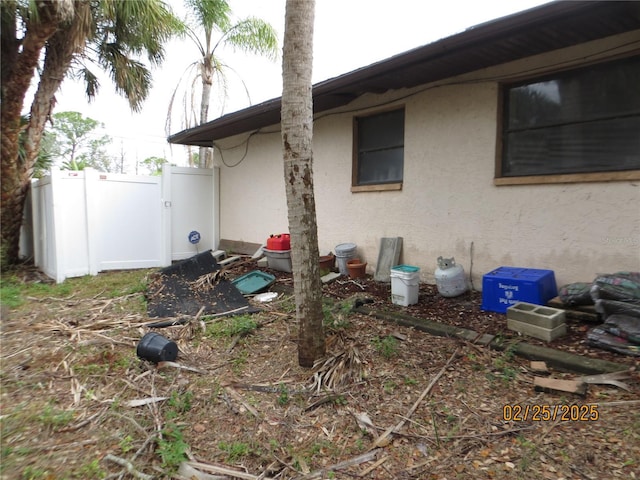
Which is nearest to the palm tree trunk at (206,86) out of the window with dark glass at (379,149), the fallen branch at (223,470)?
the window with dark glass at (379,149)

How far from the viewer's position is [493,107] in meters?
4.69

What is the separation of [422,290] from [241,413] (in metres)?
3.43

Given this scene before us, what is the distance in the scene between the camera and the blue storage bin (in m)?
3.89

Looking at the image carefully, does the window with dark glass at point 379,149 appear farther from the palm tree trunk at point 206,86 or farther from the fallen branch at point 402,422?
the palm tree trunk at point 206,86

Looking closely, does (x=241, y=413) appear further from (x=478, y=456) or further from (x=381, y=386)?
(x=478, y=456)

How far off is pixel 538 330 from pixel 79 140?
4006 centimetres

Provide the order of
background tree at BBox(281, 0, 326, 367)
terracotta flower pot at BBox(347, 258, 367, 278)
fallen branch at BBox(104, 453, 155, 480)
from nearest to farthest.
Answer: fallen branch at BBox(104, 453, 155, 480) < background tree at BBox(281, 0, 326, 367) < terracotta flower pot at BBox(347, 258, 367, 278)

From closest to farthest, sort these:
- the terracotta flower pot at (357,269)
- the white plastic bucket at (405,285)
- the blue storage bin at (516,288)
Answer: the blue storage bin at (516,288), the white plastic bucket at (405,285), the terracotta flower pot at (357,269)

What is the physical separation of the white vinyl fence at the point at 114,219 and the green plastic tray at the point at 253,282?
320 centimetres

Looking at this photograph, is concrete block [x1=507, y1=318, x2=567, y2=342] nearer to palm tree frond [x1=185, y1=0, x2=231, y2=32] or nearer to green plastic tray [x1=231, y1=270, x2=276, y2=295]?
green plastic tray [x1=231, y1=270, x2=276, y2=295]

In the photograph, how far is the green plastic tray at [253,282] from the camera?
19.7 ft

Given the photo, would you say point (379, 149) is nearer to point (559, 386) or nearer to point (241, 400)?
point (559, 386)

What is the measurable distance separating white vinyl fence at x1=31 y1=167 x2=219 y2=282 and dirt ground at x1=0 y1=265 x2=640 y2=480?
12.1ft
